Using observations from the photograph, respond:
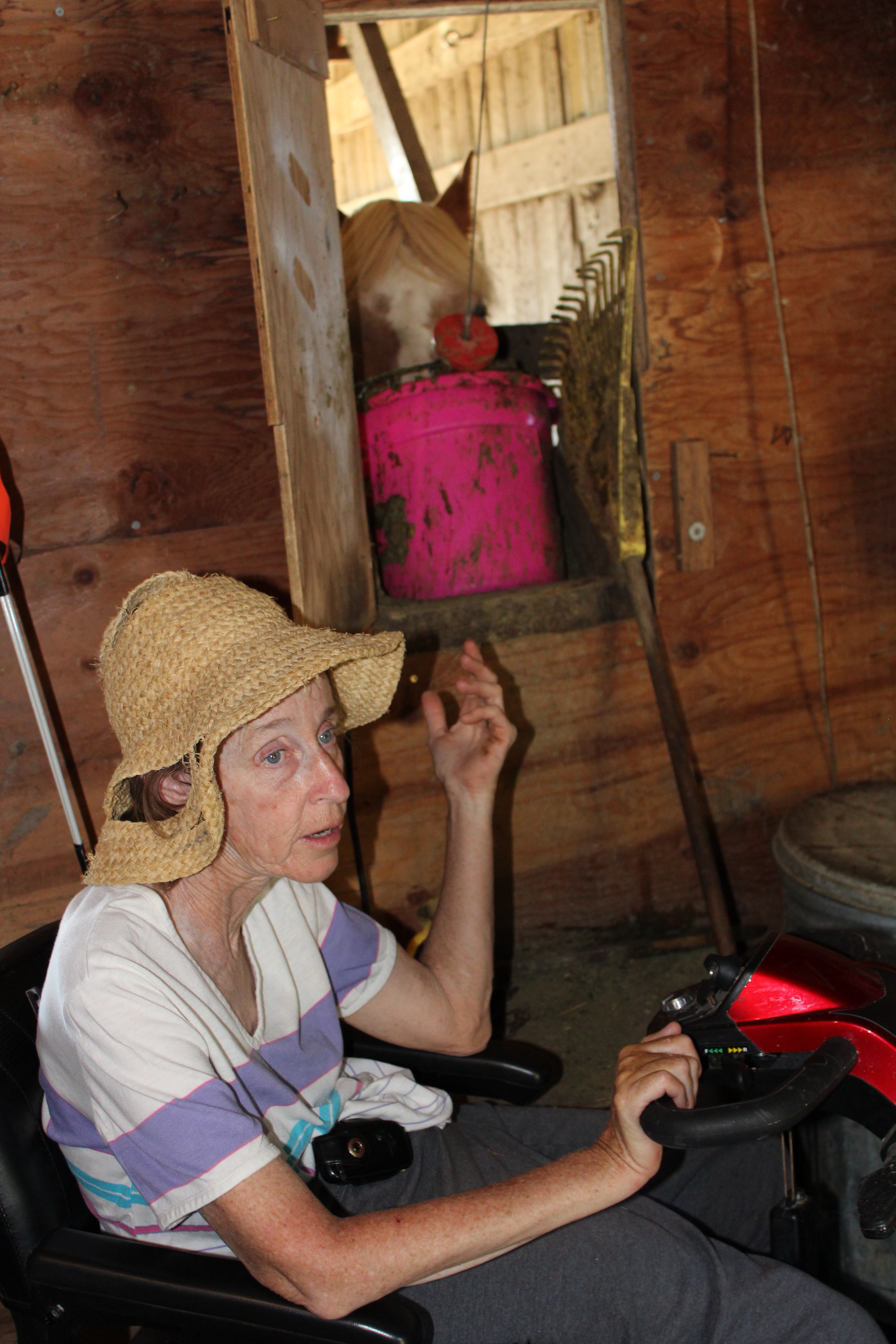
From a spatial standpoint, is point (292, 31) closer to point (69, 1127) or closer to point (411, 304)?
point (411, 304)

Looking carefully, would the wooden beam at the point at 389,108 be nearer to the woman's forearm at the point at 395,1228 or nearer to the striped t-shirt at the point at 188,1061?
the striped t-shirt at the point at 188,1061

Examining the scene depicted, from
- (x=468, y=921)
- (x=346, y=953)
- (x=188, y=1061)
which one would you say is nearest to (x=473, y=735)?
(x=468, y=921)

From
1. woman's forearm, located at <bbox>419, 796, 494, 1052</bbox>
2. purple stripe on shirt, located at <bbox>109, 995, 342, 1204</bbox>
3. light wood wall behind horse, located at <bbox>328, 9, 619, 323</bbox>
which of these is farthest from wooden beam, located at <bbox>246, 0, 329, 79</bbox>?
light wood wall behind horse, located at <bbox>328, 9, 619, 323</bbox>

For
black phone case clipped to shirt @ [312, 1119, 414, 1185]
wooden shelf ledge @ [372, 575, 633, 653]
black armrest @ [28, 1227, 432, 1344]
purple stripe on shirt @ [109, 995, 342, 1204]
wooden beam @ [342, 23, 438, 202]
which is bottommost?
black phone case clipped to shirt @ [312, 1119, 414, 1185]

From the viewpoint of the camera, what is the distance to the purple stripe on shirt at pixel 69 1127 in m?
1.26

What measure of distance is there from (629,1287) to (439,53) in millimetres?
6394

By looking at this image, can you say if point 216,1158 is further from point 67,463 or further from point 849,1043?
point 67,463

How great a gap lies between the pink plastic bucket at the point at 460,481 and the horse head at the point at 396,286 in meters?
0.28

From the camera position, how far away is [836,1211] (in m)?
1.69

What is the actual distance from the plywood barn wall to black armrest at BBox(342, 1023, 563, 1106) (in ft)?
3.44

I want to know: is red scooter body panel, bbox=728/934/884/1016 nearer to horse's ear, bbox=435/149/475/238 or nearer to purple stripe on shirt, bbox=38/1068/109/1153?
purple stripe on shirt, bbox=38/1068/109/1153

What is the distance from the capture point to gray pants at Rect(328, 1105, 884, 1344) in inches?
48.7

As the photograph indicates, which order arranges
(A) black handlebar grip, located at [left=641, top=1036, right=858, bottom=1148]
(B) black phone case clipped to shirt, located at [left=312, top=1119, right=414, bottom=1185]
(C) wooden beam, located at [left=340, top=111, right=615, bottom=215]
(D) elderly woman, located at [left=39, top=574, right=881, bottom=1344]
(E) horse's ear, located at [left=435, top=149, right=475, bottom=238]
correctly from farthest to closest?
(C) wooden beam, located at [left=340, top=111, right=615, bottom=215] < (E) horse's ear, located at [left=435, top=149, right=475, bottom=238] < (B) black phone case clipped to shirt, located at [left=312, top=1119, right=414, bottom=1185] < (D) elderly woman, located at [left=39, top=574, right=881, bottom=1344] < (A) black handlebar grip, located at [left=641, top=1036, right=858, bottom=1148]

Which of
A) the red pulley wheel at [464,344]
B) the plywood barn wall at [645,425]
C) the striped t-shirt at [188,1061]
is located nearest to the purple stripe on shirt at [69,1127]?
the striped t-shirt at [188,1061]
